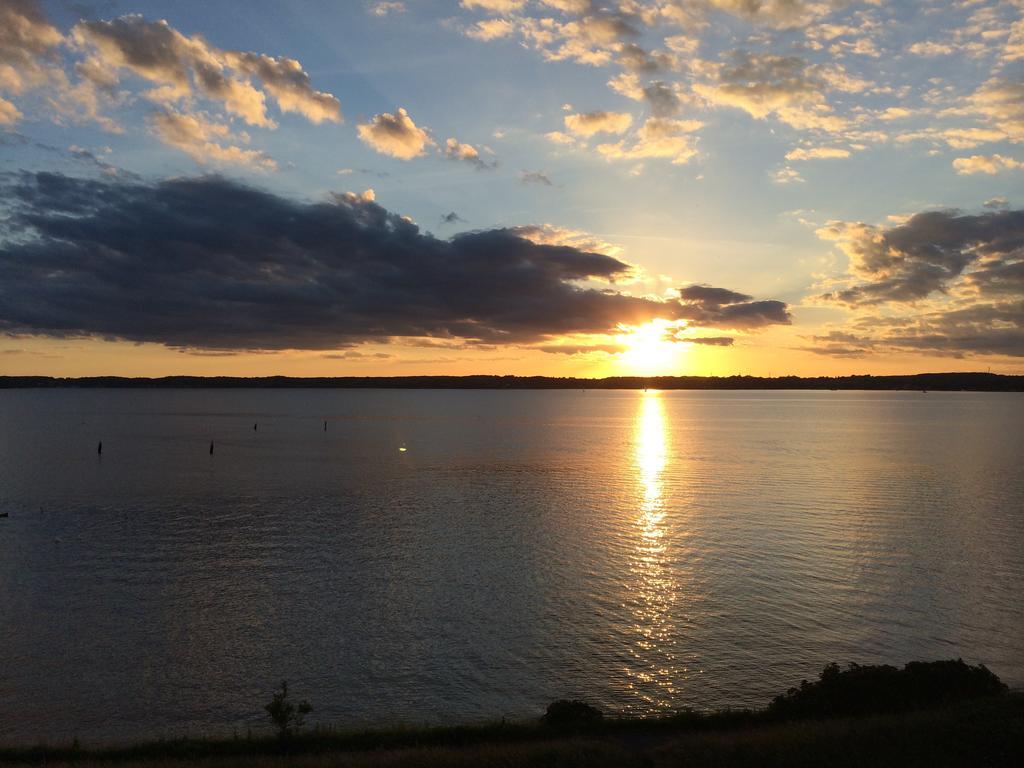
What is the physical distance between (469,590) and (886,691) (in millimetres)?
20054

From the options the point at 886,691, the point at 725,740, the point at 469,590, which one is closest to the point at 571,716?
the point at 725,740

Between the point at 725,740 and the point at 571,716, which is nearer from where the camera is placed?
the point at 725,740

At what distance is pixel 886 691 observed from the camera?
71.1 feet

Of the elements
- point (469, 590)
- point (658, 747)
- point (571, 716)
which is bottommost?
point (469, 590)

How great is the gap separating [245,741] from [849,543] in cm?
3966

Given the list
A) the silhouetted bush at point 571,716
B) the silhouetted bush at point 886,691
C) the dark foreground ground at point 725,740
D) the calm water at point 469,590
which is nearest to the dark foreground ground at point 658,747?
the dark foreground ground at point 725,740

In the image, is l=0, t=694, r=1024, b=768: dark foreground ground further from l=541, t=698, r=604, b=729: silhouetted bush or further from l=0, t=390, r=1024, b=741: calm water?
l=0, t=390, r=1024, b=741: calm water

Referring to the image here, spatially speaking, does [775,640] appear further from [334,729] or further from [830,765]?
[334,729]

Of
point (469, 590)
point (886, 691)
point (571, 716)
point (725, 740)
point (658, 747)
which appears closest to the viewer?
point (658, 747)

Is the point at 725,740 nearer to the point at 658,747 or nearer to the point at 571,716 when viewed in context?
the point at 658,747

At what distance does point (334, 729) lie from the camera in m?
21.8

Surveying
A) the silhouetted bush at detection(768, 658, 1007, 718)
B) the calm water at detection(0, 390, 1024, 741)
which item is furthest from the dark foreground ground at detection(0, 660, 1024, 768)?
the calm water at detection(0, 390, 1024, 741)

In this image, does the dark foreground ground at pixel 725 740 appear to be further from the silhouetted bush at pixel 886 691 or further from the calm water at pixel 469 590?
the calm water at pixel 469 590

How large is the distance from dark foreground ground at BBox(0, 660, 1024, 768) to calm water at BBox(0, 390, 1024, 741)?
2488 mm
